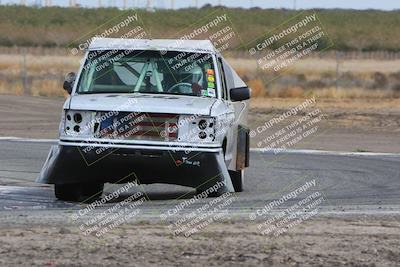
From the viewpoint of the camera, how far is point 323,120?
103 feet

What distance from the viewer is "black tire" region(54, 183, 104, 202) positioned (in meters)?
13.1

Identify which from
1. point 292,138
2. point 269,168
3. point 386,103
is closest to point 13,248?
point 269,168

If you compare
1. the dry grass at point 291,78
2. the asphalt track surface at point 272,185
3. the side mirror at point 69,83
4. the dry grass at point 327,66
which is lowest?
the dry grass at point 327,66

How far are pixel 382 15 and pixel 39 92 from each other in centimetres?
7115

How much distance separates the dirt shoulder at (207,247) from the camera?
8.34 m

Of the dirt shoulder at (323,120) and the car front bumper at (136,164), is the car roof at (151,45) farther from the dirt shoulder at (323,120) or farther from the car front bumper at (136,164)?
the dirt shoulder at (323,120)

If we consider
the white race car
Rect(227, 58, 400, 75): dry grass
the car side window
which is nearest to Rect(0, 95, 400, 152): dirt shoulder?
the car side window

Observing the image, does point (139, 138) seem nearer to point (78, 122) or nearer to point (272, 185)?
point (78, 122)

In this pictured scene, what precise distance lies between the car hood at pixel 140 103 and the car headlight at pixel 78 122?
7 centimetres

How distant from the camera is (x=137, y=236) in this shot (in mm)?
9484

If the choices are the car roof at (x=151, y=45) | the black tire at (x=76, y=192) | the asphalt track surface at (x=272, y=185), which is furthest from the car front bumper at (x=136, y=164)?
the car roof at (x=151, y=45)

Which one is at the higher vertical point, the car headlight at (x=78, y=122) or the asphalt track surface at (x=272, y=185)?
the car headlight at (x=78, y=122)

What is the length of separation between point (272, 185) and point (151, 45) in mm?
3189

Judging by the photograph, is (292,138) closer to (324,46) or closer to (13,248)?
(13,248)
